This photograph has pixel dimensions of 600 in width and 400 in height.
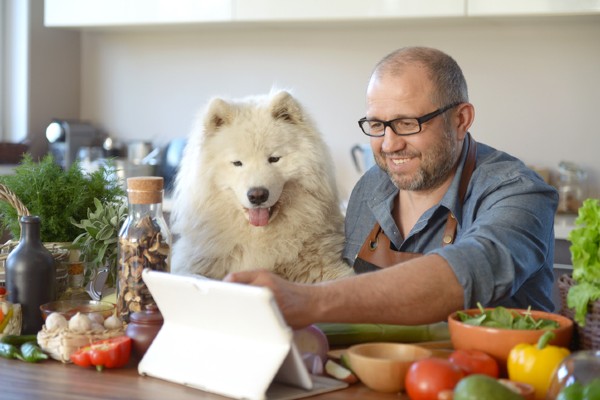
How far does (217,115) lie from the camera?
2090mm

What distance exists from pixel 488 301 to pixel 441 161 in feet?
1.75

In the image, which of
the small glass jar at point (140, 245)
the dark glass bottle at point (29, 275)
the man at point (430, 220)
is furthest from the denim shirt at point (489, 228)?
the dark glass bottle at point (29, 275)

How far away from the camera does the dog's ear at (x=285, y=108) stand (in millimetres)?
2074

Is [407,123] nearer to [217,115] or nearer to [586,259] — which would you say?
[217,115]

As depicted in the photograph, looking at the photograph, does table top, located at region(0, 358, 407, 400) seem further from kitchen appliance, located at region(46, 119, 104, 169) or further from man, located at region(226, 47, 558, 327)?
kitchen appliance, located at region(46, 119, 104, 169)

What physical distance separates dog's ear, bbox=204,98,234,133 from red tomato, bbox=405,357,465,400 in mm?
1099

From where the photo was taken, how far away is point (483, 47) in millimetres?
3707

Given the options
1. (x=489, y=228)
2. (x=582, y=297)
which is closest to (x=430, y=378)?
(x=582, y=297)

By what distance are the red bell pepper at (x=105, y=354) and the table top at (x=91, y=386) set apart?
1cm

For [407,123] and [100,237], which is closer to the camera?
[100,237]

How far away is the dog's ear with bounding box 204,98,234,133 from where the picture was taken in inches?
81.3

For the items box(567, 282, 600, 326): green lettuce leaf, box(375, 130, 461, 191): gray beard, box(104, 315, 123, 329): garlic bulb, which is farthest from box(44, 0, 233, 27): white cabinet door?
box(567, 282, 600, 326): green lettuce leaf

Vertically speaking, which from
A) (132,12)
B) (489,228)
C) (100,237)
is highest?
(132,12)

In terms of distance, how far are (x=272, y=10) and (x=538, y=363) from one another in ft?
9.05
